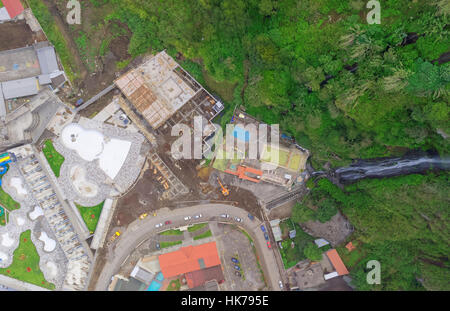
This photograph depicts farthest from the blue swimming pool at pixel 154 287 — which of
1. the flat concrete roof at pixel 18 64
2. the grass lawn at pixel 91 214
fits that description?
the flat concrete roof at pixel 18 64

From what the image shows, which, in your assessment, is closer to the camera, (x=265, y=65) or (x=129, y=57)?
(x=265, y=65)

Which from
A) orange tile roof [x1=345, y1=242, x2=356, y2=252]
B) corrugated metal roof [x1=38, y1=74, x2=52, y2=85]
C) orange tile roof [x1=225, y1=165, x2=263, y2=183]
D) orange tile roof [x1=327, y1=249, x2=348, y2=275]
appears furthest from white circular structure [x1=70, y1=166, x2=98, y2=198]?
orange tile roof [x1=345, y1=242, x2=356, y2=252]

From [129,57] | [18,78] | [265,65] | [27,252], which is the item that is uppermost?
[129,57]

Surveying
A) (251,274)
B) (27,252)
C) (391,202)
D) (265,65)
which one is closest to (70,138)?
(27,252)

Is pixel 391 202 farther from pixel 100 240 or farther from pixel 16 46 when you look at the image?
pixel 16 46

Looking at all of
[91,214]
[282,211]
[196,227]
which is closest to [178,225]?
[196,227]

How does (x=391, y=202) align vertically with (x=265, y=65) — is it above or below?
below

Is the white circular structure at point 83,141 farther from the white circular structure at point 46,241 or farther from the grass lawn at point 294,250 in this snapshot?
the grass lawn at point 294,250

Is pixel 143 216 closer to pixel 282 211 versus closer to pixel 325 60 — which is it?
pixel 282 211
